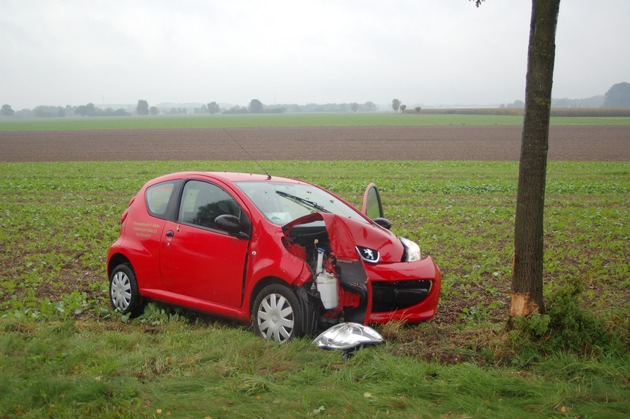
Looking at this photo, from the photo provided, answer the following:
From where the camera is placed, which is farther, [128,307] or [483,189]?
[483,189]

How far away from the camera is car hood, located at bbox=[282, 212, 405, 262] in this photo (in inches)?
225

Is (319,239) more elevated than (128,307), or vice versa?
(319,239)

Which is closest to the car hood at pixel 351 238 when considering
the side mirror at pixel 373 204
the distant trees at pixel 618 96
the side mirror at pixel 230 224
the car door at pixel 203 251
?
the side mirror at pixel 230 224

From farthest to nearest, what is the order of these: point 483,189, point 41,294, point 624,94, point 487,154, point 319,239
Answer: point 624,94, point 487,154, point 483,189, point 41,294, point 319,239

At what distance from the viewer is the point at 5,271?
30.9 feet

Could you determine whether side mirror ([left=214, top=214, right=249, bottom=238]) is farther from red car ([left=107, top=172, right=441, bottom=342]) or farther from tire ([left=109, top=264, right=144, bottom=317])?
tire ([left=109, top=264, right=144, bottom=317])

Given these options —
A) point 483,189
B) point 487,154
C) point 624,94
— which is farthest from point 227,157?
point 624,94

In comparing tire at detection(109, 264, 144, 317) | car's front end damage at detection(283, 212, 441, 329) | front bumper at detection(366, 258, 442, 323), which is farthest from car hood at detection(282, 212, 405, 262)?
tire at detection(109, 264, 144, 317)

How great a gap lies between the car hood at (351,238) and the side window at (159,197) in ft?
6.03

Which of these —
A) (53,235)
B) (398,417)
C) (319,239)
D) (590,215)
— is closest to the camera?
(398,417)

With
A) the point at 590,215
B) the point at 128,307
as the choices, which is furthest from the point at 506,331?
the point at 590,215

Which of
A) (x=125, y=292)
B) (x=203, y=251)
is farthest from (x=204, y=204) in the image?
(x=125, y=292)

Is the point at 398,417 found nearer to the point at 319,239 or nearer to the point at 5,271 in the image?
the point at 319,239

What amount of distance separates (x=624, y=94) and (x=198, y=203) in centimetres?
18416
